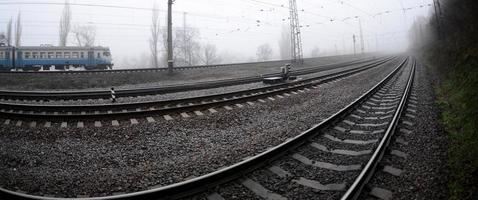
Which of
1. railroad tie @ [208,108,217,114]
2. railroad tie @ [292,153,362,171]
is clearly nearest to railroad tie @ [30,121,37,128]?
railroad tie @ [208,108,217,114]

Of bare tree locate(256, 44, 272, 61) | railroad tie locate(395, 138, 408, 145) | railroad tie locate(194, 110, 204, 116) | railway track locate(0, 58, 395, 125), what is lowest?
railroad tie locate(395, 138, 408, 145)

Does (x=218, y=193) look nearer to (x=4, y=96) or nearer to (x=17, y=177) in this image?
(x=17, y=177)

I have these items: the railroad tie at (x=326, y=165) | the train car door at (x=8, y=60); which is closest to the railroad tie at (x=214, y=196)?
the railroad tie at (x=326, y=165)

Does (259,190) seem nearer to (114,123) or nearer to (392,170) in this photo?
(392,170)

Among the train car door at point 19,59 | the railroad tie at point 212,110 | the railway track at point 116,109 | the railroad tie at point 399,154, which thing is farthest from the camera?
the train car door at point 19,59

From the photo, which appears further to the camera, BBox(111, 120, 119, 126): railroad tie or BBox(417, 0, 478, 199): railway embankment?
BBox(111, 120, 119, 126): railroad tie

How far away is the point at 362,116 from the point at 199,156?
5.45 metres

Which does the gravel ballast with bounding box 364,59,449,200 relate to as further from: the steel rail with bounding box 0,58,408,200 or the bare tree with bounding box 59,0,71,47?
the bare tree with bounding box 59,0,71,47

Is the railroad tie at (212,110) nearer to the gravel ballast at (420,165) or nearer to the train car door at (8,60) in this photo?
the gravel ballast at (420,165)

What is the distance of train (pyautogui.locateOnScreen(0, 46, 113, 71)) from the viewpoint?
30516mm

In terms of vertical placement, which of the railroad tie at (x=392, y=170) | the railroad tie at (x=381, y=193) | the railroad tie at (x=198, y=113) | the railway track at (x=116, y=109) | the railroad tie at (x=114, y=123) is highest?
the railway track at (x=116, y=109)

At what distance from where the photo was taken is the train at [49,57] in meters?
30.5

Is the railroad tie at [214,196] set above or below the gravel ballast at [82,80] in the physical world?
below

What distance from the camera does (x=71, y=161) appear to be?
5.51 m
